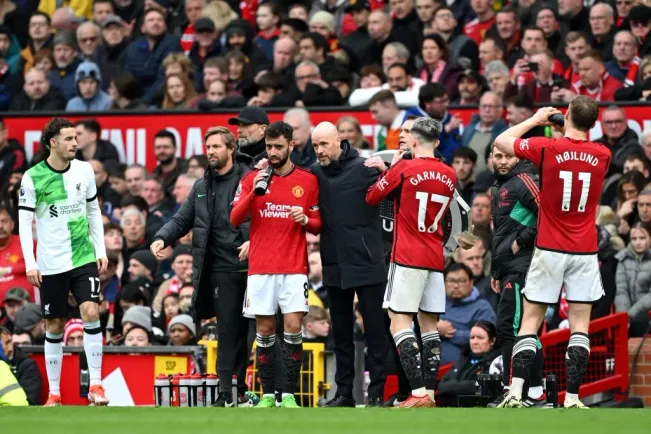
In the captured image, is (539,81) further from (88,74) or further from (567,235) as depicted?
(567,235)

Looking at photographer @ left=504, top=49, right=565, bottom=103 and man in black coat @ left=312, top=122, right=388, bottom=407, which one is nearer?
man in black coat @ left=312, top=122, right=388, bottom=407

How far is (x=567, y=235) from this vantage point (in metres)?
12.7

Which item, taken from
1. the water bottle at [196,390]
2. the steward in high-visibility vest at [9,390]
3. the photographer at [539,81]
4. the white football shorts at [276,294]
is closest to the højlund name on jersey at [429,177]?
the white football shorts at [276,294]

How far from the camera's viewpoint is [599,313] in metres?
16.6

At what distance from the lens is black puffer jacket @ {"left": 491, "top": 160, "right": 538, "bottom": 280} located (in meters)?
13.9

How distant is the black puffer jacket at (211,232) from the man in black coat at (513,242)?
87.0 inches

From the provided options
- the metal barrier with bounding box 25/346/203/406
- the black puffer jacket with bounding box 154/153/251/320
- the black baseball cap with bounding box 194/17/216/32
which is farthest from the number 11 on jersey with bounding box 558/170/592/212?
the black baseball cap with bounding box 194/17/216/32

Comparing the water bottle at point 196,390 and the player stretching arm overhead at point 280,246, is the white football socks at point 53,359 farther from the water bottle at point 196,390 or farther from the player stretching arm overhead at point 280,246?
the player stretching arm overhead at point 280,246

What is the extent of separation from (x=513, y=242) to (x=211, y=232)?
2.65 metres

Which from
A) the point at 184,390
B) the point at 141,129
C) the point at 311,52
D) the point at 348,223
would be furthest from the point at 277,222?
the point at 141,129

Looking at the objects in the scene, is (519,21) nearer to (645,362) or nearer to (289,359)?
(645,362)

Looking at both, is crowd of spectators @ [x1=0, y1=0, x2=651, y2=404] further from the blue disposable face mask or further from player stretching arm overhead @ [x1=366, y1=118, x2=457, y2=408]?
player stretching arm overhead @ [x1=366, y1=118, x2=457, y2=408]

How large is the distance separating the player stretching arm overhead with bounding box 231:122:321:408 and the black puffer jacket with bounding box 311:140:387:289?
1.04 feet

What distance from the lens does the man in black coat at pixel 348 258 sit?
45.9 ft
